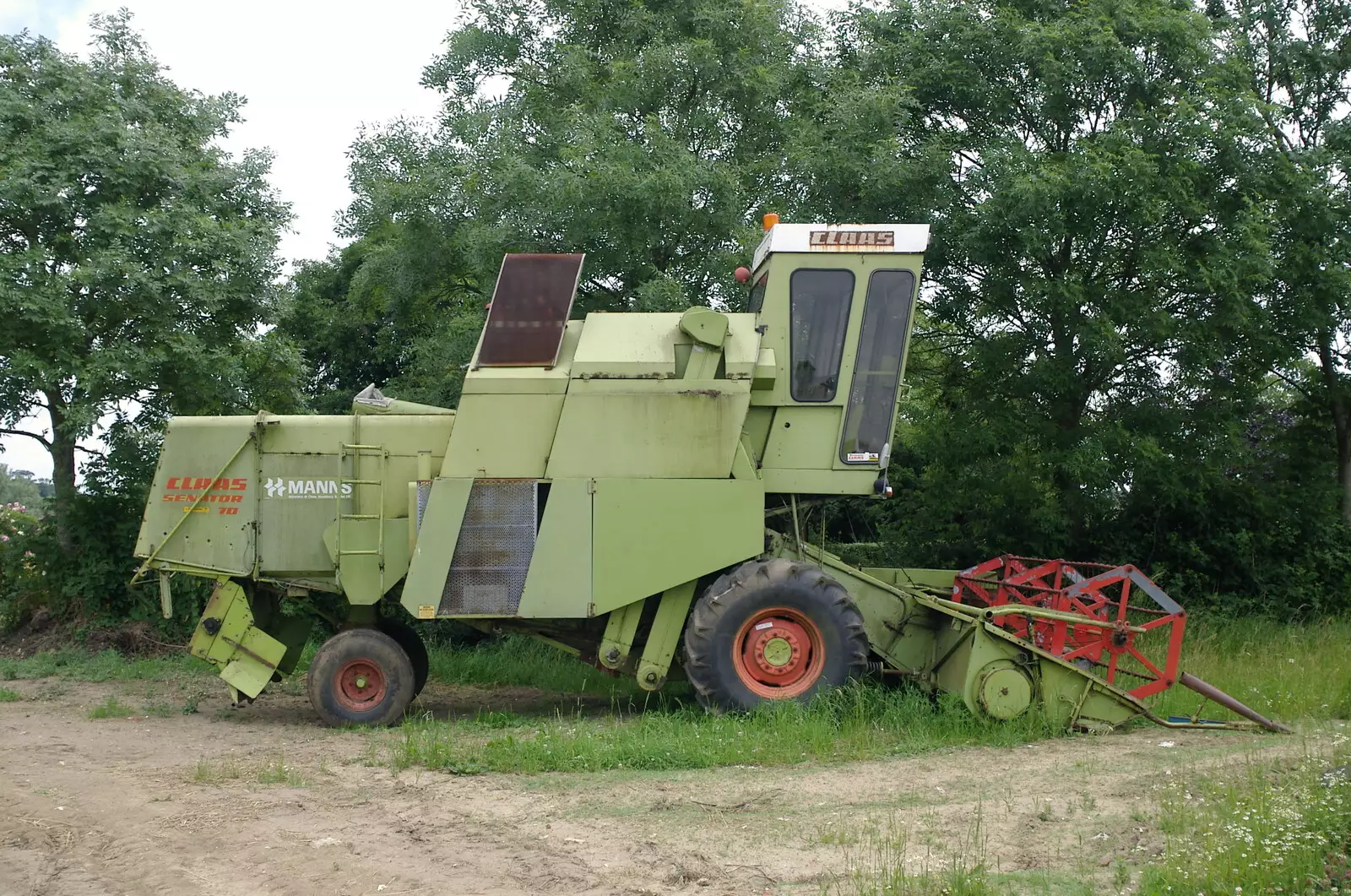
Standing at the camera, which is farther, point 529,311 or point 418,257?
point 418,257

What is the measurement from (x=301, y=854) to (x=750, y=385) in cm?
481

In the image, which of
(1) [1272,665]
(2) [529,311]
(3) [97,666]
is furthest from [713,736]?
(3) [97,666]

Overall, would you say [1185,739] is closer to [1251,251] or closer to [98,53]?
[1251,251]

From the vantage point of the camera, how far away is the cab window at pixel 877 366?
9820mm

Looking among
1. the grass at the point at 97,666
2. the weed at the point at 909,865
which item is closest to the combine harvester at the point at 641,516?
the weed at the point at 909,865

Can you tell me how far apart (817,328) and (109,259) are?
745 cm

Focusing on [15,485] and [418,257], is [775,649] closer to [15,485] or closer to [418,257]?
[418,257]

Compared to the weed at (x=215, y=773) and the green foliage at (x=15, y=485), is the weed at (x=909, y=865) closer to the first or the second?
the weed at (x=215, y=773)

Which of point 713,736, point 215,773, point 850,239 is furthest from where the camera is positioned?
point 850,239

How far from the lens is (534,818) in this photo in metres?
6.84

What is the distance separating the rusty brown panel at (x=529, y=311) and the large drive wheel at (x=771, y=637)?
2.21 meters

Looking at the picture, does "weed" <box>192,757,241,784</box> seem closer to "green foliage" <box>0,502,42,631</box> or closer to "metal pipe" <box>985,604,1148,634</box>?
"metal pipe" <box>985,604,1148,634</box>

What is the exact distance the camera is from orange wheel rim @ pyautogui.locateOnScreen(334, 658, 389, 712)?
382 inches

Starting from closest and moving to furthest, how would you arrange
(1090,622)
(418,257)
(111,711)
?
(1090,622) → (111,711) → (418,257)
